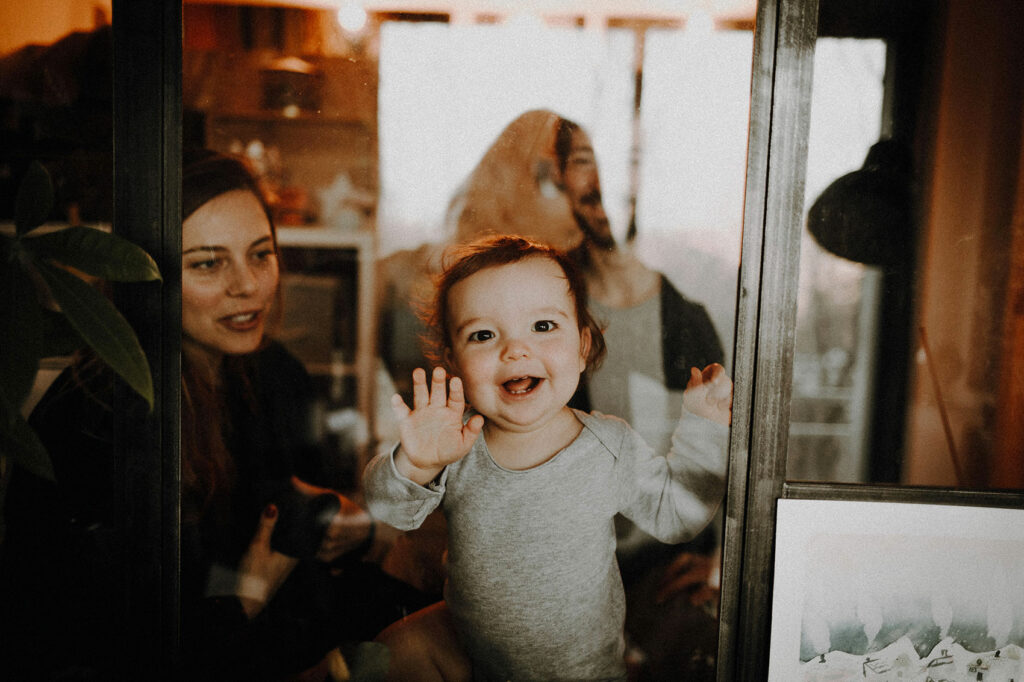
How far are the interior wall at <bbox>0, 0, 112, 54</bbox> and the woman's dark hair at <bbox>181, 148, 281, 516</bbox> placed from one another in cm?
42

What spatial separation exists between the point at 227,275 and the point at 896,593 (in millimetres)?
1465

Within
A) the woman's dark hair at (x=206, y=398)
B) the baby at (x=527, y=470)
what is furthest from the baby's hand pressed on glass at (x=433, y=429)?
the woman's dark hair at (x=206, y=398)

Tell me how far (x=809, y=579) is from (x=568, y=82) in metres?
1.09

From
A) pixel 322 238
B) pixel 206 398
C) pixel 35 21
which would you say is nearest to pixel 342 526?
pixel 206 398

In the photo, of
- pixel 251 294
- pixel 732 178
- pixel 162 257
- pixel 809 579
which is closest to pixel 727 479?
pixel 809 579

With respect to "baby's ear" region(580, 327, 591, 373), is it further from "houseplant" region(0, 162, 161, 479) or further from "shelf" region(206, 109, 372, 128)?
"houseplant" region(0, 162, 161, 479)

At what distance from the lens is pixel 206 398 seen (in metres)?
1.33

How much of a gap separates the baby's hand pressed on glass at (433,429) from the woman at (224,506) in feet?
0.54

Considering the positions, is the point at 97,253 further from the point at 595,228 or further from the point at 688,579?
the point at 688,579

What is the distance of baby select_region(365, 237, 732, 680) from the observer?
129cm

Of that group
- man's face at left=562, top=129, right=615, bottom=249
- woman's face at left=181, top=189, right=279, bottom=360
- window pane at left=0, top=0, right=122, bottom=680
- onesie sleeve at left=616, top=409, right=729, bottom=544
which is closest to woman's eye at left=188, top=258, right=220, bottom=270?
woman's face at left=181, top=189, right=279, bottom=360

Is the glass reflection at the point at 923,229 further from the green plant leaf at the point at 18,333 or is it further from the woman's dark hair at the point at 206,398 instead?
the green plant leaf at the point at 18,333

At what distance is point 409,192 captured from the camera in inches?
52.1

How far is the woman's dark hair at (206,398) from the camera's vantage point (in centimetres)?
129
